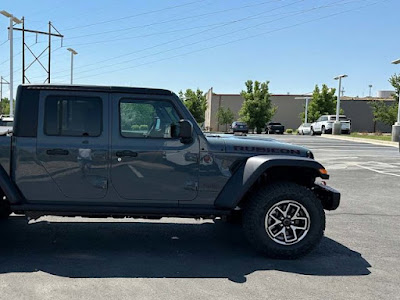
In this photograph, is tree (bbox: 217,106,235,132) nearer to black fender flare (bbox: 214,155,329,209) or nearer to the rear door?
black fender flare (bbox: 214,155,329,209)

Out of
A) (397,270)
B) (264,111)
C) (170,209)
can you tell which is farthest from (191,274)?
(264,111)

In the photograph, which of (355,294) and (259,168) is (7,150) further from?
(355,294)

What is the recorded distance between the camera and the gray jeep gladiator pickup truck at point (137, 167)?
4203 millimetres


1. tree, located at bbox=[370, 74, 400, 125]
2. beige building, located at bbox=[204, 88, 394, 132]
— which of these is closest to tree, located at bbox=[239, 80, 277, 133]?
beige building, located at bbox=[204, 88, 394, 132]

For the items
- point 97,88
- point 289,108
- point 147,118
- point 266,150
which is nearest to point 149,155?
point 147,118

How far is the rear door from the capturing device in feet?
13.8

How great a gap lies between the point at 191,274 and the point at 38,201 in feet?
6.27

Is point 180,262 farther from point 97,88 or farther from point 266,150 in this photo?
point 97,88

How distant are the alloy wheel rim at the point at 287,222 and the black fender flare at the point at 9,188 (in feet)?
9.23

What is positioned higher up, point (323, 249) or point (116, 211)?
point (116, 211)

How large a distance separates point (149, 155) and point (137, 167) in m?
0.19

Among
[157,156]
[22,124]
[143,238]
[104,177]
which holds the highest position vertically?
[22,124]

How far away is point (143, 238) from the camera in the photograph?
16.6ft

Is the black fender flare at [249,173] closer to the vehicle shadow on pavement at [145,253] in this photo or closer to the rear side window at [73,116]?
the vehicle shadow on pavement at [145,253]
